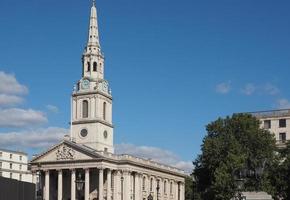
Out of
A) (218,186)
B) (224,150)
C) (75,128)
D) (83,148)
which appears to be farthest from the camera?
(75,128)

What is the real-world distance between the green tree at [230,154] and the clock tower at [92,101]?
73.6 ft

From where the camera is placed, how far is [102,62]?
117 meters

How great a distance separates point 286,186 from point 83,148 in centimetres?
3640

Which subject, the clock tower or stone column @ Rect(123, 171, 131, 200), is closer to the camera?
stone column @ Rect(123, 171, 131, 200)

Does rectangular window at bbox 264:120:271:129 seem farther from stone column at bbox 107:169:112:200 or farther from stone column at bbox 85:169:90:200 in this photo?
stone column at bbox 85:169:90:200

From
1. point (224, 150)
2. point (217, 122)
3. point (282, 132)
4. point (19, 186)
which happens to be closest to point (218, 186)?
point (224, 150)

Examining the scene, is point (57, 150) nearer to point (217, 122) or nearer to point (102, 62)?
point (102, 62)

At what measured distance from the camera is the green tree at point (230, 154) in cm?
8725

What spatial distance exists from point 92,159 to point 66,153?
560 centimetres

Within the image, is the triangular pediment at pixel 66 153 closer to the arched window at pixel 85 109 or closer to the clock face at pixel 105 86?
the arched window at pixel 85 109

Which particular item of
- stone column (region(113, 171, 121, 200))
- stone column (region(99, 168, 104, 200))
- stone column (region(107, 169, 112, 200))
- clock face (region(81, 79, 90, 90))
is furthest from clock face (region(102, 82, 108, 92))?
stone column (region(99, 168, 104, 200))

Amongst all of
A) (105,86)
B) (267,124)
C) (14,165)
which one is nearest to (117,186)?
(105,86)

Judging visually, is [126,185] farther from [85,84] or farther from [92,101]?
[85,84]

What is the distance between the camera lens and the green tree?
87250mm
